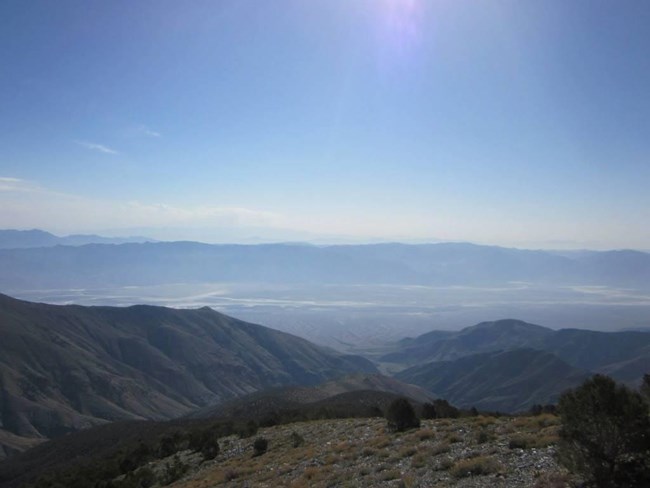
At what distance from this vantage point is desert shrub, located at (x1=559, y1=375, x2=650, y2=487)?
838cm

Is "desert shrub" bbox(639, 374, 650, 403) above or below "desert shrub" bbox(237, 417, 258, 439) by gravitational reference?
above

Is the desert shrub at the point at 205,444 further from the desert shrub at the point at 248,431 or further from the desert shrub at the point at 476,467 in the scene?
the desert shrub at the point at 476,467

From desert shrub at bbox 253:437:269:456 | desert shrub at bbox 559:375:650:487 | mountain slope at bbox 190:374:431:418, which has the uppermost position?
desert shrub at bbox 559:375:650:487

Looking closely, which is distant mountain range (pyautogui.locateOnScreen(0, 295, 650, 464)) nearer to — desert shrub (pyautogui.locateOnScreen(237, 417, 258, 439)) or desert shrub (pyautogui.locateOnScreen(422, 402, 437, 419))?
desert shrub (pyautogui.locateOnScreen(237, 417, 258, 439))

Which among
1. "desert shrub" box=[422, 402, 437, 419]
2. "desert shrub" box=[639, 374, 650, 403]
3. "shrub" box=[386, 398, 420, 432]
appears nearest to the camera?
"desert shrub" box=[639, 374, 650, 403]

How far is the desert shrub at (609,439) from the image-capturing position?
8.38m

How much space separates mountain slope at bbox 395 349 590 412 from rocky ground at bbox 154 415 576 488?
11562 cm

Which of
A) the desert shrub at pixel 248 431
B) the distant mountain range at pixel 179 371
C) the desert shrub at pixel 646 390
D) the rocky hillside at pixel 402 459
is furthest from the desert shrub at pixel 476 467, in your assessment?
the distant mountain range at pixel 179 371

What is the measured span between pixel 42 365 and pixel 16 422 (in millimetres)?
26574

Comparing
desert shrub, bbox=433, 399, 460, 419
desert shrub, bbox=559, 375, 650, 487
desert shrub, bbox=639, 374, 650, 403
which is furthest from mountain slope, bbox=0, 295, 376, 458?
desert shrub, bbox=559, 375, 650, 487

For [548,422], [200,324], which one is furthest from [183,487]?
[200,324]

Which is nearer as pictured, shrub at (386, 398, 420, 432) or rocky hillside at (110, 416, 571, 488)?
rocky hillside at (110, 416, 571, 488)

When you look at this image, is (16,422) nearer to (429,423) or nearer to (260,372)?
(260,372)

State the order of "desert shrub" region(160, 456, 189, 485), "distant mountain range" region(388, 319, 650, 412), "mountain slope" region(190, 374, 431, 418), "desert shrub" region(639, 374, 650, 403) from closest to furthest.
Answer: "desert shrub" region(639, 374, 650, 403) → "desert shrub" region(160, 456, 189, 485) → "mountain slope" region(190, 374, 431, 418) → "distant mountain range" region(388, 319, 650, 412)
